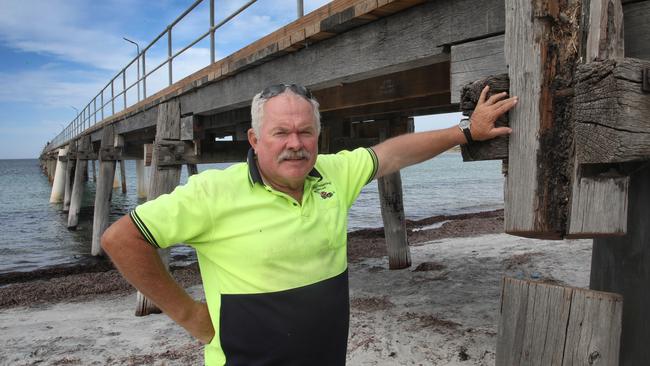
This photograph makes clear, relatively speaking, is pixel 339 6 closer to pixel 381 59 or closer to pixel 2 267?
pixel 381 59

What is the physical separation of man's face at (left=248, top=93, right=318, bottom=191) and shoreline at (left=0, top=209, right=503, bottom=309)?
21.1 ft

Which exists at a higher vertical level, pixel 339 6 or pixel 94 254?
pixel 339 6

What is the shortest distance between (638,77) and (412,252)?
8145 millimetres

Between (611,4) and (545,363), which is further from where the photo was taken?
(545,363)

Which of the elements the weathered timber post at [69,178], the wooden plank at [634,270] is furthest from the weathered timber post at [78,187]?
the wooden plank at [634,270]

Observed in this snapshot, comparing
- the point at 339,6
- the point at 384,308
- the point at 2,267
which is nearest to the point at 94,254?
the point at 2,267

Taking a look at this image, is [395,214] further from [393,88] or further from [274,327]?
[274,327]

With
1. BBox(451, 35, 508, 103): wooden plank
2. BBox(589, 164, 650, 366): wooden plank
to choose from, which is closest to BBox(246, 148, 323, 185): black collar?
BBox(451, 35, 508, 103): wooden plank

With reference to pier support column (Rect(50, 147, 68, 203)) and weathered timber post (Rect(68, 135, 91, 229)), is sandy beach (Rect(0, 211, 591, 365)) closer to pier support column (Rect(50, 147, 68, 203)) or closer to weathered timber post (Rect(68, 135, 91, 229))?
weathered timber post (Rect(68, 135, 91, 229))

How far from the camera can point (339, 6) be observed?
3684mm

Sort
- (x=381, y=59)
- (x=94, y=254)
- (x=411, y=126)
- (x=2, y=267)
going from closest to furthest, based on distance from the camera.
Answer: (x=381, y=59) → (x=411, y=126) → (x=2, y=267) → (x=94, y=254)

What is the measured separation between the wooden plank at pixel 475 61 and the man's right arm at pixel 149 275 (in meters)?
1.68

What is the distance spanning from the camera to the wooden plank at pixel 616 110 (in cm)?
160

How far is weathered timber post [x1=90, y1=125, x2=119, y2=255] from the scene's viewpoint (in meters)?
12.0
